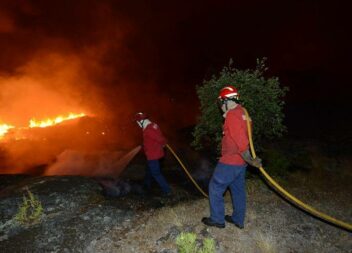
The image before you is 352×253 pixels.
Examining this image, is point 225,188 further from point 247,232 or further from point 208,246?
→ point 208,246

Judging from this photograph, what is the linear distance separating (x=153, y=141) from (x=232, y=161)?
9.37 feet

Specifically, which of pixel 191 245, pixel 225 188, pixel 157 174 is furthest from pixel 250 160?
pixel 157 174

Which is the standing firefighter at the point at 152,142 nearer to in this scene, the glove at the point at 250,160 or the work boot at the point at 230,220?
the work boot at the point at 230,220

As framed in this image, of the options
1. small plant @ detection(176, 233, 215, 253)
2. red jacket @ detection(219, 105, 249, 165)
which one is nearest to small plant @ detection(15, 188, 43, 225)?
small plant @ detection(176, 233, 215, 253)

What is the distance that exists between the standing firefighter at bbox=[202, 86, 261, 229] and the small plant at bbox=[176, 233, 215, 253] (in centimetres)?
70

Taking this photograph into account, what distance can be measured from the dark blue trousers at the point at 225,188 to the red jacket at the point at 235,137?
0.14 metres

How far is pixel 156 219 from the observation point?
22.0 feet

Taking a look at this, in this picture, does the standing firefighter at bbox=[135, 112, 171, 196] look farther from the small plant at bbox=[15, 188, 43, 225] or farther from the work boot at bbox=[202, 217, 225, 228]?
the small plant at bbox=[15, 188, 43, 225]

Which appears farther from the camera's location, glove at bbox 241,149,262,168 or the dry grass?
the dry grass

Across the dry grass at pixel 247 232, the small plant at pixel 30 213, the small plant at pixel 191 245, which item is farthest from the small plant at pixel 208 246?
the small plant at pixel 30 213

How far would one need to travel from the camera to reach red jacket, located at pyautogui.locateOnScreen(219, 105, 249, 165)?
5.55 metres

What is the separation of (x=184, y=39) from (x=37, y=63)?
16.0 m

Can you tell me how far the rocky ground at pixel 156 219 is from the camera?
5.91m

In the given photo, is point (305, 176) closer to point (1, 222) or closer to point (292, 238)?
point (292, 238)
